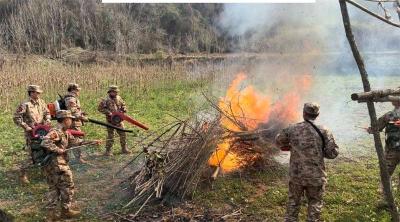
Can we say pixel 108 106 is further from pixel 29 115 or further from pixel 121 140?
pixel 29 115

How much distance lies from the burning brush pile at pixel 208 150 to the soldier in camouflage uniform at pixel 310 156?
208cm

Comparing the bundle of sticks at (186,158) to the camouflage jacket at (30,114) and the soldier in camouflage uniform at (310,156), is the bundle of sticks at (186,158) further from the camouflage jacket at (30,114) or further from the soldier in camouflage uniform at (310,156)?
the camouflage jacket at (30,114)

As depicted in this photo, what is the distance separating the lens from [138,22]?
41.9 meters

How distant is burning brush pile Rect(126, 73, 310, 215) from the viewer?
7.48 meters

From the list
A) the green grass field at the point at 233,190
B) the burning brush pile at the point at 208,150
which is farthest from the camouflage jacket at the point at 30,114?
the burning brush pile at the point at 208,150

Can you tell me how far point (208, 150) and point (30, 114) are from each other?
3857mm

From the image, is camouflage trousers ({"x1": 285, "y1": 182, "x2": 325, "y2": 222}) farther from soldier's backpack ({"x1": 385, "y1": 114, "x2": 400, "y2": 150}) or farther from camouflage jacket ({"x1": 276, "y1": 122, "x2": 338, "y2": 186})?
soldier's backpack ({"x1": 385, "y1": 114, "x2": 400, "y2": 150})

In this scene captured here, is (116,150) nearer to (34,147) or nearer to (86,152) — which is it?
(86,152)

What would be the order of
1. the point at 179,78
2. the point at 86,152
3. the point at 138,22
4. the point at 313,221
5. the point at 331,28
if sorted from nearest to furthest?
the point at 313,221
the point at 86,152
the point at 331,28
the point at 179,78
the point at 138,22

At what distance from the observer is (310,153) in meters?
5.96

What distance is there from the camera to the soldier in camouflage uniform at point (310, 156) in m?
5.94

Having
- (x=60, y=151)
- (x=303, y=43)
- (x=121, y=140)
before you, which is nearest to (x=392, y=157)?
(x=60, y=151)

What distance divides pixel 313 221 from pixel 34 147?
5.23m

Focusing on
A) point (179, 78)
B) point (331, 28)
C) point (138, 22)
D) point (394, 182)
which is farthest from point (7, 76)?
point (138, 22)
